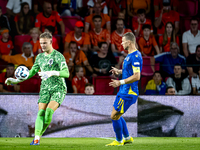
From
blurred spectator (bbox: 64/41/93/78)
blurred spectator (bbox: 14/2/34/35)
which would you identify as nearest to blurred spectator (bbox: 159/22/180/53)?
blurred spectator (bbox: 64/41/93/78)

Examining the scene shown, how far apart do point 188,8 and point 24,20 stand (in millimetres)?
6460

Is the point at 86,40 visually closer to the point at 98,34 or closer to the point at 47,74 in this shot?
the point at 98,34

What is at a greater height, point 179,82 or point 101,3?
point 101,3

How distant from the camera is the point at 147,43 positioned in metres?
11.5

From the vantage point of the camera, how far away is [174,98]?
8.51 m

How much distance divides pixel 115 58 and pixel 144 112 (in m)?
2.65

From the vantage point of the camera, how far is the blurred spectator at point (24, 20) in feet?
38.7

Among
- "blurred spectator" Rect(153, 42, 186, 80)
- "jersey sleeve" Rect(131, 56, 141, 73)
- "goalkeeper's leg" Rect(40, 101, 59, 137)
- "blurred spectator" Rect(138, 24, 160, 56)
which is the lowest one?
"goalkeeper's leg" Rect(40, 101, 59, 137)

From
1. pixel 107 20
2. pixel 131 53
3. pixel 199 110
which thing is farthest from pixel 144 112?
pixel 107 20

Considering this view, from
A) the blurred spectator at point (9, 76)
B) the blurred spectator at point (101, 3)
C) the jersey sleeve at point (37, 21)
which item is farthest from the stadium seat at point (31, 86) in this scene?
the blurred spectator at point (101, 3)

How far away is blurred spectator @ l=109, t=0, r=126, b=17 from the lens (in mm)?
12422

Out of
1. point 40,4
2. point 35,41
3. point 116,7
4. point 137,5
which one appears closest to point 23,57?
point 35,41

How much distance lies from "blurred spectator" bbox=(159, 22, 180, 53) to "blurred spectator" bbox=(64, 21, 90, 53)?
107 inches

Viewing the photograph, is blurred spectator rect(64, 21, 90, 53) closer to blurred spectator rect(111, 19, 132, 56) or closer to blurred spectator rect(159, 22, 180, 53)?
blurred spectator rect(111, 19, 132, 56)
